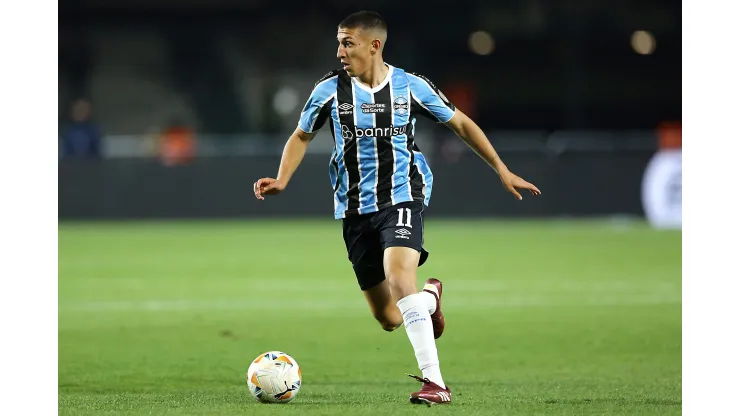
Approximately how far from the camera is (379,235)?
6.56 m

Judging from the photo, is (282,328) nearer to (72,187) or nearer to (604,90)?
(72,187)

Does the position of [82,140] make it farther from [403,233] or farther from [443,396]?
[443,396]

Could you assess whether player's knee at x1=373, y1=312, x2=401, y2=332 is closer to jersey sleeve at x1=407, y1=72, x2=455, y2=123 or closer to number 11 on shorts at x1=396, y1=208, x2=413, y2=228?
number 11 on shorts at x1=396, y1=208, x2=413, y2=228

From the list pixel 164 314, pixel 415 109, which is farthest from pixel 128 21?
pixel 415 109

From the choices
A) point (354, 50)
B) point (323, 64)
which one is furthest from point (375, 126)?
point (323, 64)

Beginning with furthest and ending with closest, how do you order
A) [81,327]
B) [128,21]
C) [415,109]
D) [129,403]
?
[128,21], [81,327], [415,109], [129,403]

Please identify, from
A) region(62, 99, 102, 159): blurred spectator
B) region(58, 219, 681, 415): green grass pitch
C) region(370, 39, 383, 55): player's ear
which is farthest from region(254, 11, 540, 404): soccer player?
region(62, 99, 102, 159): blurred spectator

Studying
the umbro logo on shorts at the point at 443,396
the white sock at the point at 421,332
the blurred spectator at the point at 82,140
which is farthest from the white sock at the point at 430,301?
the blurred spectator at the point at 82,140

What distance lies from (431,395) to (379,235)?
107 centimetres

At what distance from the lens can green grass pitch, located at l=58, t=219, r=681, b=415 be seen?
631cm

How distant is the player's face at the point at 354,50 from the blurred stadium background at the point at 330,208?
1769 millimetres

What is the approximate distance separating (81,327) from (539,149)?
14117mm

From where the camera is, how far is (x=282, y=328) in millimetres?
9727

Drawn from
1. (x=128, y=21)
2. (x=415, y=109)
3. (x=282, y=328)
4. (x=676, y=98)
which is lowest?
(x=282, y=328)
